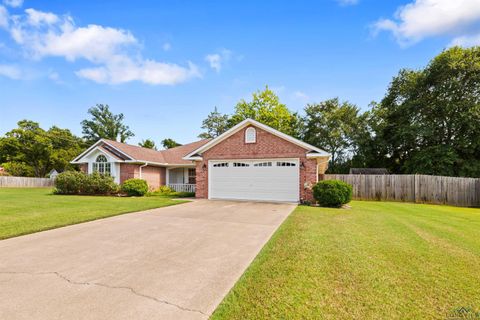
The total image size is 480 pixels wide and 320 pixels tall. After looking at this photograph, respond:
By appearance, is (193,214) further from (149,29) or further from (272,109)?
(272,109)

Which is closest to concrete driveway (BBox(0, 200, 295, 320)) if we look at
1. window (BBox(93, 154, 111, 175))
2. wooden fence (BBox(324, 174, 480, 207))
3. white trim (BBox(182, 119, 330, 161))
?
white trim (BBox(182, 119, 330, 161))

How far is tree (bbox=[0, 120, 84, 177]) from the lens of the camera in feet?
122

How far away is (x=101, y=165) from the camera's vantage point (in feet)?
67.5

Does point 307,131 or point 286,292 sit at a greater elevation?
point 307,131

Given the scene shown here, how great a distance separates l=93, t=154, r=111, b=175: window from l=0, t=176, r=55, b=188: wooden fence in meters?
13.9

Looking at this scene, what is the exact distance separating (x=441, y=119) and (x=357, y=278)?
31.1m

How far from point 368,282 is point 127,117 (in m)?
57.7

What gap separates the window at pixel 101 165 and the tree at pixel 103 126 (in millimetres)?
34622

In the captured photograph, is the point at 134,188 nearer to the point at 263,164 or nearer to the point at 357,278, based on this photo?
the point at 263,164

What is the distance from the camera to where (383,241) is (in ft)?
19.8

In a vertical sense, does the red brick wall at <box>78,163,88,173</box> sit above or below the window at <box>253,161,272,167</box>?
below

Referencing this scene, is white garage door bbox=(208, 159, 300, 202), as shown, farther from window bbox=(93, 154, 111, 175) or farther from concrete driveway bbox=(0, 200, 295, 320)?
window bbox=(93, 154, 111, 175)

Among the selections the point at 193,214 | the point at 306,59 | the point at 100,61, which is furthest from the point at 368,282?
the point at 100,61

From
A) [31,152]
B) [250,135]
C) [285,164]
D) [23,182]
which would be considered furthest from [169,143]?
[285,164]
